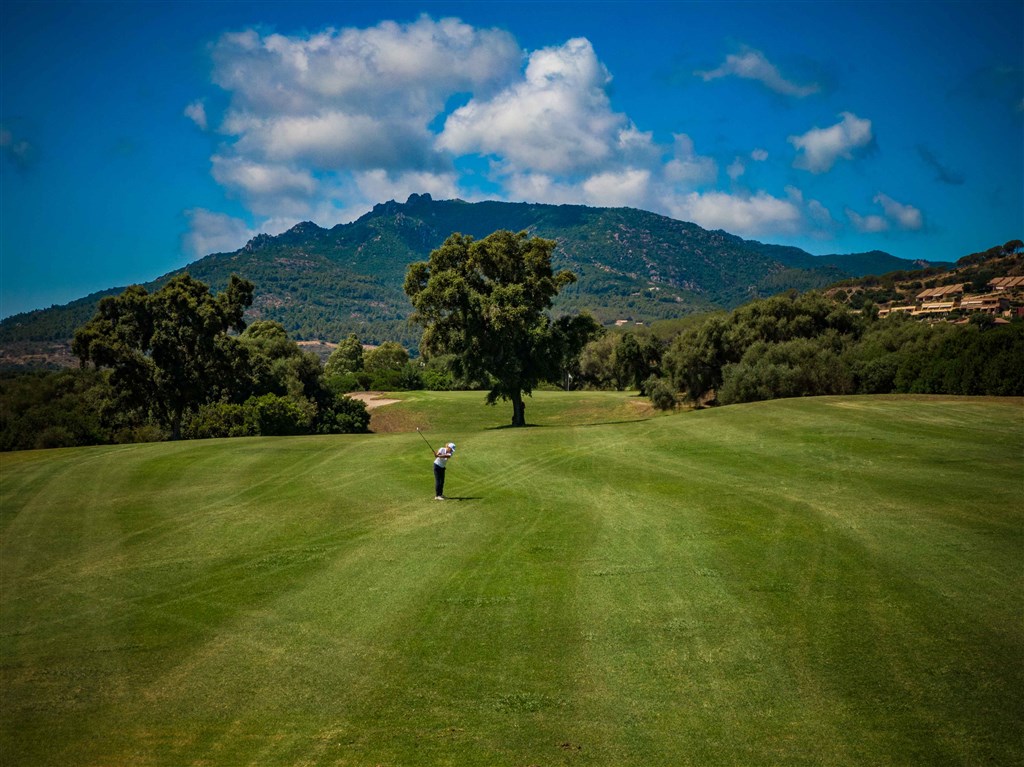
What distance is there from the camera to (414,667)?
10.1 m

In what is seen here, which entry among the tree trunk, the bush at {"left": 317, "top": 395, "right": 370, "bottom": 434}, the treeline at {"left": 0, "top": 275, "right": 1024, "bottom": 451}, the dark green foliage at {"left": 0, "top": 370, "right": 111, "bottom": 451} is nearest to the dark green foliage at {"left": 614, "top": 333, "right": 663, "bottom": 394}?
the treeline at {"left": 0, "top": 275, "right": 1024, "bottom": 451}

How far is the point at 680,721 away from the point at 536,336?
37.6m

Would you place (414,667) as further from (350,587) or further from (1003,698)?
(1003,698)

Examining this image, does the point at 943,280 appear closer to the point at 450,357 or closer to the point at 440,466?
A: the point at 450,357

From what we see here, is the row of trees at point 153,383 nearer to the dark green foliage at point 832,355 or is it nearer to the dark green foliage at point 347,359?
the dark green foliage at point 832,355

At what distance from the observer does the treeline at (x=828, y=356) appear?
132 ft

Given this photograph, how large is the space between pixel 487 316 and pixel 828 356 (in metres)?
26.4

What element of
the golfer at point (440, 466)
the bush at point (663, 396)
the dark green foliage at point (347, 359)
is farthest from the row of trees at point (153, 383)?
the dark green foliage at point (347, 359)

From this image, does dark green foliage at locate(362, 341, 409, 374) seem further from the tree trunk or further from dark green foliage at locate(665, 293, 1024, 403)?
the tree trunk

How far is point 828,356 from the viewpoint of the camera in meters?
54.2

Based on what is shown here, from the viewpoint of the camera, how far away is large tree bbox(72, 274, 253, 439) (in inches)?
1860

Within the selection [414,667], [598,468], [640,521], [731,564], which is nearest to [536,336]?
[598,468]

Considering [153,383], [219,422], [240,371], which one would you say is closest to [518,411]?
[240,371]

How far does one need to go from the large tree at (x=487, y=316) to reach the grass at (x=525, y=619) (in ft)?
76.0
